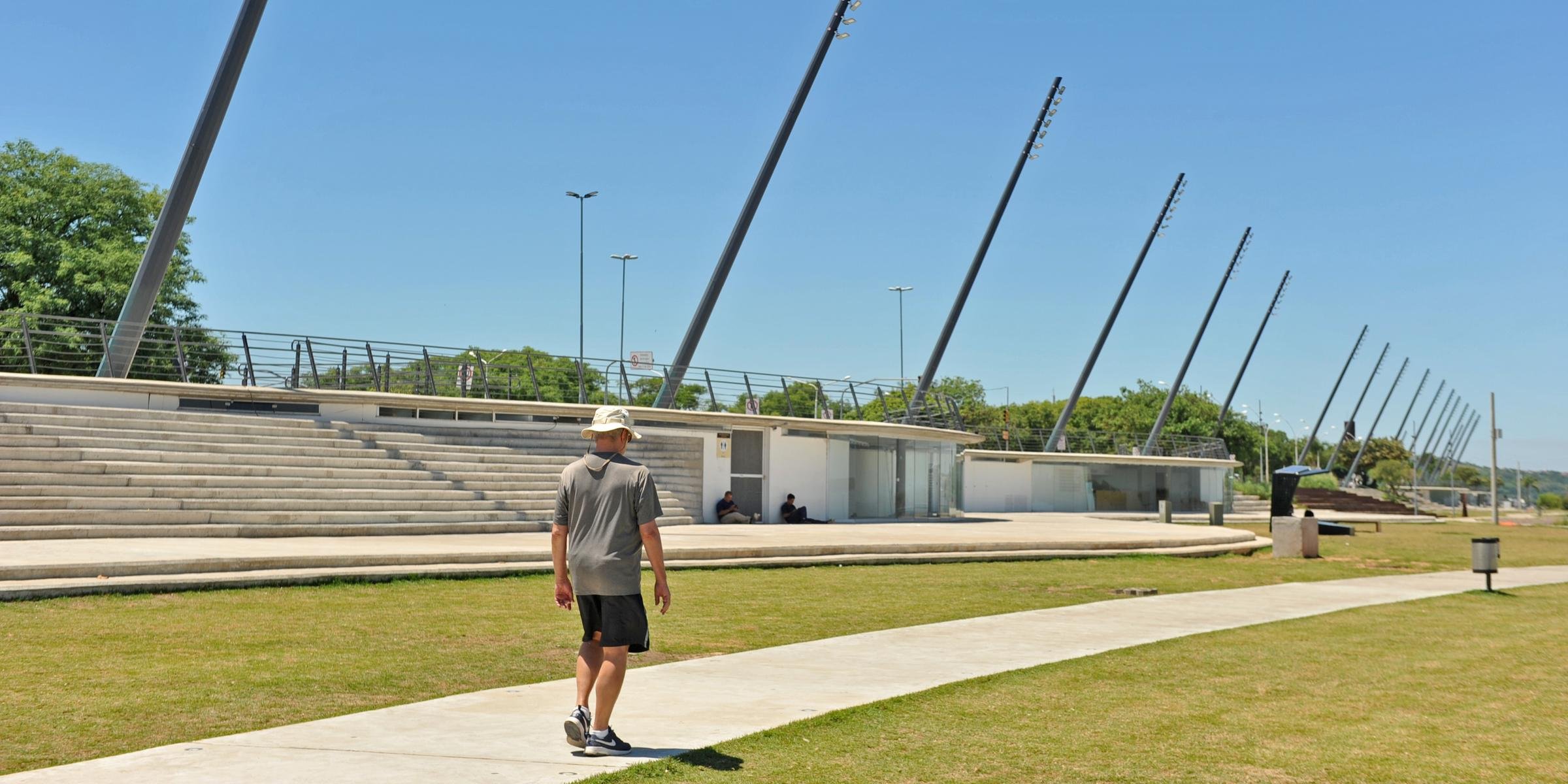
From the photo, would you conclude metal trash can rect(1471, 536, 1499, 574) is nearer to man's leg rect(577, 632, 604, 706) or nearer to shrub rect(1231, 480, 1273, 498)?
man's leg rect(577, 632, 604, 706)

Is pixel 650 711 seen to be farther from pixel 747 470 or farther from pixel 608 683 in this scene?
pixel 747 470

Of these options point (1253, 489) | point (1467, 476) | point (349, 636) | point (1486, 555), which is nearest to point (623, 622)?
point (349, 636)

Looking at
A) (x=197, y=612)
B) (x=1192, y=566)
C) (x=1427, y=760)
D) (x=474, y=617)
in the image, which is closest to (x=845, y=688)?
(x=1427, y=760)

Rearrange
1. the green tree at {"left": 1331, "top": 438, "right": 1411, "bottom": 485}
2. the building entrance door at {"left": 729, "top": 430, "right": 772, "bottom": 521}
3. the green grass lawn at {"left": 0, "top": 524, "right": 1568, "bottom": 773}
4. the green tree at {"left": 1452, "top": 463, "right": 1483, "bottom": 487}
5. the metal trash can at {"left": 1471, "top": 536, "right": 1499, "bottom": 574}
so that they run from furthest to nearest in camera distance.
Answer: the green tree at {"left": 1452, "top": 463, "right": 1483, "bottom": 487}, the green tree at {"left": 1331, "top": 438, "right": 1411, "bottom": 485}, the building entrance door at {"left": 729, "top": 430, "right": 772, "bottom": 521}, the metal trash can at {"left": 1471, "top": 536, "right": 1499, "bottom": 574}, the green grass lawn at {"left": 0, "top": 524, "right": 1568, "bottom": 773}

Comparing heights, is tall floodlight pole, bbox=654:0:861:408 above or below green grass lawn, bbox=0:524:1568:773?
above

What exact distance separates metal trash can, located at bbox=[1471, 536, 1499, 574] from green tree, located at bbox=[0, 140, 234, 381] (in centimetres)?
3837

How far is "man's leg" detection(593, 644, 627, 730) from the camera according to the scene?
245 inches

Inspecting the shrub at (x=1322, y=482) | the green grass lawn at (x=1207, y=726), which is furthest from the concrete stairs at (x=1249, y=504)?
the green grass lawn at (x=1207, y=726)

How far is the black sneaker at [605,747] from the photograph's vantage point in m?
6.15

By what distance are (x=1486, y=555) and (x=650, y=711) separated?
48.4ft

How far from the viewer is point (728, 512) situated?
101ft

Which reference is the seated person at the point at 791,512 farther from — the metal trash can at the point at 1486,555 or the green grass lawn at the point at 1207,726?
the green grass lawn at the point at 1207,726

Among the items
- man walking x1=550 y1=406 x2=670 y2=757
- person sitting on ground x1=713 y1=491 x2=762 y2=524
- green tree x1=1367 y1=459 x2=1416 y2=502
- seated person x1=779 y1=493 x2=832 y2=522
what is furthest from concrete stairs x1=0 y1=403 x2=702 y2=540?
green tree x1=1367 y1=459 x2=1416 y2=502

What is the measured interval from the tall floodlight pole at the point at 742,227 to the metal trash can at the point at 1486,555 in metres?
19.5
